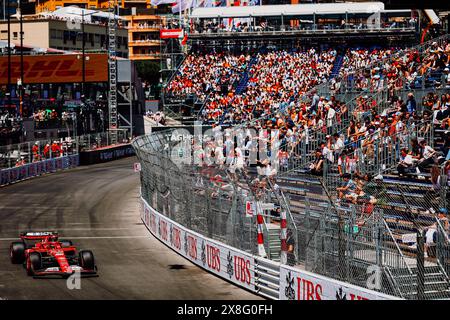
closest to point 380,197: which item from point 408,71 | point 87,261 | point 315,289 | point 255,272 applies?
point 315,289

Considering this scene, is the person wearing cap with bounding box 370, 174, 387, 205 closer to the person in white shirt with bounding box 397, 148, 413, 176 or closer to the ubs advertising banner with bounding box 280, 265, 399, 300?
the ubs advertising banner with bounding box 280, 265, 399, 300

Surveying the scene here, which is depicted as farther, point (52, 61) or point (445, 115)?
point (52, 61)

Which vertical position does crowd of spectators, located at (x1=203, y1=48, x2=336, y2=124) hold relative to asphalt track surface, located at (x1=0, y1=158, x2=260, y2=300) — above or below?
above

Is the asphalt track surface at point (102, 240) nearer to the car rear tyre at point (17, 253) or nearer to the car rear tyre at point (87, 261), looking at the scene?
the car rear tyre at point (17, 253)

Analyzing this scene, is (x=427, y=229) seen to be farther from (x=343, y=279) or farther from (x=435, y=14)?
(x=435, y=14)

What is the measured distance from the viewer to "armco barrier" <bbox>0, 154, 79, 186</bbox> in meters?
44.7

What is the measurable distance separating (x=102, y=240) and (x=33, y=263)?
260 inches

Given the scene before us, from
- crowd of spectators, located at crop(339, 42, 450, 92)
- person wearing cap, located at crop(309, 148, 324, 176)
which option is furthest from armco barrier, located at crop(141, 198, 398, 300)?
crowd of spectators, located at crop(339, 42, 450, 92)

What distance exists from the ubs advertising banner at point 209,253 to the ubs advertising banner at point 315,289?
181 centimetres

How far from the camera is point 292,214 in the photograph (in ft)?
57.7

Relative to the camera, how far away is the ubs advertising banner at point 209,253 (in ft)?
64.0

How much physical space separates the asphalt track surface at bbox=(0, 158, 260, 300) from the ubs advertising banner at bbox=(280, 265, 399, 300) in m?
1.53
